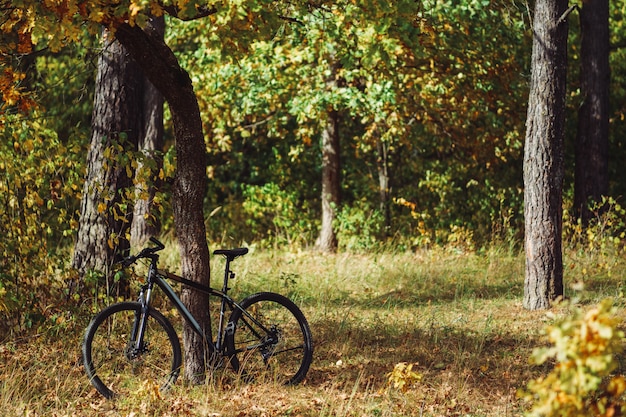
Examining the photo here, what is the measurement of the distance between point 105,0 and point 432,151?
11014 mm

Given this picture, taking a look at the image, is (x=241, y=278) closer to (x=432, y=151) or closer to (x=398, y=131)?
(x=398, y=131)

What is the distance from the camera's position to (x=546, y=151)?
30.0 ft

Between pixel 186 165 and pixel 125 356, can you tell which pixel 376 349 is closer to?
pixel 125 356

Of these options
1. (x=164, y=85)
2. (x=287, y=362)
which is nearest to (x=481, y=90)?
(x=287, y=362)

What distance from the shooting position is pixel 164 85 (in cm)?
609

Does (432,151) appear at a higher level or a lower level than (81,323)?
higher

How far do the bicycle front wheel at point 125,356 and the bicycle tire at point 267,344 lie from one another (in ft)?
1.68

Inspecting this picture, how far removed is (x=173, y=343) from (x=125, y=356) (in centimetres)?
37

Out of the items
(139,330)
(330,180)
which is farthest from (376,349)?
(330,180)

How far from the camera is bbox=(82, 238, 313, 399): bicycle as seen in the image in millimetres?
6230

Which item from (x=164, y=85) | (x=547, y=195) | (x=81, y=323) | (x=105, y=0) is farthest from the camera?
(x=547, y=195)

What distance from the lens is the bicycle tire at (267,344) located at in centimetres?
661

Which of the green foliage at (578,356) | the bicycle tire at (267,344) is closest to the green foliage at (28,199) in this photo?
the bicycle tire at (267,344)

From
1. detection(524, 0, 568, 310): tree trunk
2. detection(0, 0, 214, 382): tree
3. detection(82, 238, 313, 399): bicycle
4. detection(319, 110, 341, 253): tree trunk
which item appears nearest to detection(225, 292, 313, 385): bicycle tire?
detection(82, 238, 313, 399): bicycle
